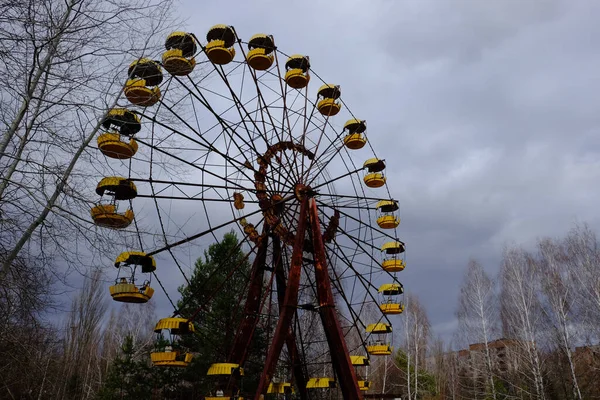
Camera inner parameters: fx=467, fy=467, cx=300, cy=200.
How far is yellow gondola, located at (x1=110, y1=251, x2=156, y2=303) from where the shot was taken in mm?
10906

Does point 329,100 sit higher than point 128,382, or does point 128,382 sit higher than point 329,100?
point 329,100

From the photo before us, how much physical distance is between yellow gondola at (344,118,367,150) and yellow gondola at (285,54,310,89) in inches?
104

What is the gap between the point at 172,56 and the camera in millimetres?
9930

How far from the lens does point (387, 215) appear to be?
16.5 meters

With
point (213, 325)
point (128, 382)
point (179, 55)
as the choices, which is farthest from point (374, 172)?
point (128, 382)

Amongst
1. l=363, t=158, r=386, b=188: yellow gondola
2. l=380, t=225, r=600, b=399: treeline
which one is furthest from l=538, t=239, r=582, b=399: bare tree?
l=363, t=158, r=386, b=188: yellow gondola

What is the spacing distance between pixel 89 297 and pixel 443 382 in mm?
34081

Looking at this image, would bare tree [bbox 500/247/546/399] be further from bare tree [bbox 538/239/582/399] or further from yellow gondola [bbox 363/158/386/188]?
yellow gondola [bbox 363/158/386/188]

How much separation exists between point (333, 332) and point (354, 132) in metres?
8.41

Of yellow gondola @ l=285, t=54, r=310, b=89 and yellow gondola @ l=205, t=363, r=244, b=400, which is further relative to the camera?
yellow gondola @ l=285, t=54, r=310, b=89

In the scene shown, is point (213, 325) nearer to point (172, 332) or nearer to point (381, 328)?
point (381, 328)

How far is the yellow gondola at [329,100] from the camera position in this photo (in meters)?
16.6

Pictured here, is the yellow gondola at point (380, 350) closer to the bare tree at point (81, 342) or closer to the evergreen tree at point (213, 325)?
the evergreen tree at point (213, 325)

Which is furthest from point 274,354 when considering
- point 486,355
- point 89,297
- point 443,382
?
point 443,382
